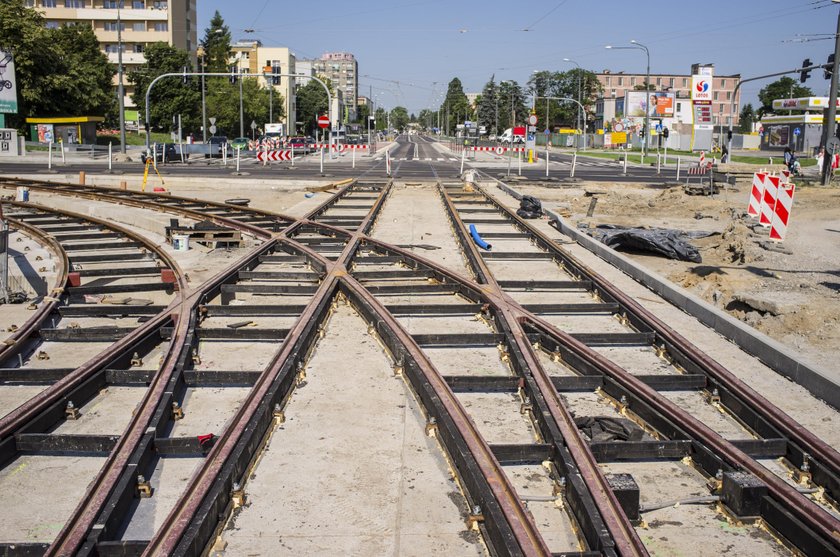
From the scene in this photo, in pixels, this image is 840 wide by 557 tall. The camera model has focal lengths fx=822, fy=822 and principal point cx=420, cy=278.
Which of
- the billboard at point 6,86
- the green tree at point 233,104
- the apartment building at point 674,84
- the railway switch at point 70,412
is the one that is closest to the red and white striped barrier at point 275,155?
the billboard at point 6,86

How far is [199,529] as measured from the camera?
13.4ft

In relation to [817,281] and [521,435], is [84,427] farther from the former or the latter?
[817,281]

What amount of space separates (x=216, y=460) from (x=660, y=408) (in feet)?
10.7

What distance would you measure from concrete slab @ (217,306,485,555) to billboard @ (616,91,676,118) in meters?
84.7

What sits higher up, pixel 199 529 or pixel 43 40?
pixel 43 40

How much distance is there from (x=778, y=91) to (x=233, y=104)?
121911mm

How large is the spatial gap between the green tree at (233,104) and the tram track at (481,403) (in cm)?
8008

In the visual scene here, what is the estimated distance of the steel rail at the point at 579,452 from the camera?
4.12m

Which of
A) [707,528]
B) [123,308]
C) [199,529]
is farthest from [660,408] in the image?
[123,308]

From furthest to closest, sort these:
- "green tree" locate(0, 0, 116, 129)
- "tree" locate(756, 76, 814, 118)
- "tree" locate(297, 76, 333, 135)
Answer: "tree" locate(756, 76, 814, 118) → "tree" locate(297, 76, 333, 135) → "green tree" locate(0, 0, 116, 129)

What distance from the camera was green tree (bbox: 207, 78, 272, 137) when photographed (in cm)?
8844

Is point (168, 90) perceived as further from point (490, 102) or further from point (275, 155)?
point (490, 102)

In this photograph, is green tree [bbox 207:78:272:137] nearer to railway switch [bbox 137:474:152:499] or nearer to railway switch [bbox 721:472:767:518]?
railway switch [bbox 137:474:152:499]

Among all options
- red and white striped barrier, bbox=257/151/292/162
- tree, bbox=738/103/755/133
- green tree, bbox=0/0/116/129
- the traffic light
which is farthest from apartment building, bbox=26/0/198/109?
tree, bbox=738/103/755/133
